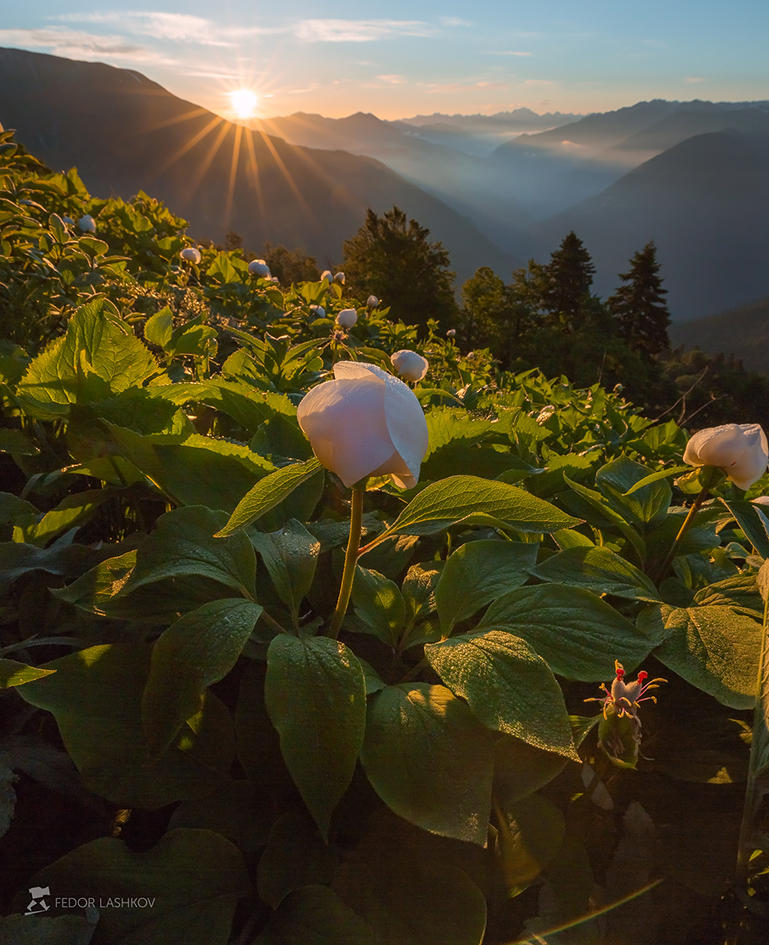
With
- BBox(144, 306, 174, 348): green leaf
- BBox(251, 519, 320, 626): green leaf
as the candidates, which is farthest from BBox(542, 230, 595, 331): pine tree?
BBox(251, 519, 320, 626): green leaf

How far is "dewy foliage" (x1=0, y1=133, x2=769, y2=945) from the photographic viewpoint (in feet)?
2.21

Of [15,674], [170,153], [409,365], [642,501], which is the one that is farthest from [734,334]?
[170,153]

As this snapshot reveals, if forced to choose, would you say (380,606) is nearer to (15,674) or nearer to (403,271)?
(15,674)

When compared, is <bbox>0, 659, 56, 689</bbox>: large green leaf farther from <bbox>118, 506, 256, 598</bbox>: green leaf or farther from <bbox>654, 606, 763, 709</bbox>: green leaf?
<bbox>654, 606, 763, 709</bbox>: green leaf

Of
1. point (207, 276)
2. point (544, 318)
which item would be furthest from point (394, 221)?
point (207, 276)

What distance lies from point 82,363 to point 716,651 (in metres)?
1.21

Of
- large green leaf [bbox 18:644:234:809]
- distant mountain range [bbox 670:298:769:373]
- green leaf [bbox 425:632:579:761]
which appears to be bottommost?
distant mountain range [bbox 670:298:769:373]

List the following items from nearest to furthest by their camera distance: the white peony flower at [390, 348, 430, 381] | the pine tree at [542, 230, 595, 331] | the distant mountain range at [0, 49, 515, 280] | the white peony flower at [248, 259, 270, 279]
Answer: the white peony flower at [390, 348, 430, 381] → the white peony flower at [248, 259, 270, 279] → the pine tree at [542, 230, 595, 331] → the distant mountain range at [0, 49, 515, 280]

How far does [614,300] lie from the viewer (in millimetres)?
49312

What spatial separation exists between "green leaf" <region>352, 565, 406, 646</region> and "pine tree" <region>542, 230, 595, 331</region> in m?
52.0

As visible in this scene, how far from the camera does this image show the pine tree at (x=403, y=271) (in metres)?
45.1

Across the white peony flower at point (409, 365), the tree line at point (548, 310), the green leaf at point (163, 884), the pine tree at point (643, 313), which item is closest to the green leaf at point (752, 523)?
the green leaf at point (163, 884)

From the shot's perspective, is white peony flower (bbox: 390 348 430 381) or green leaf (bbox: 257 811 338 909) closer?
green leaf (bbox: 257 811 338 909)

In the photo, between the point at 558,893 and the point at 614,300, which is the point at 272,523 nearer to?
the point at 558,893
